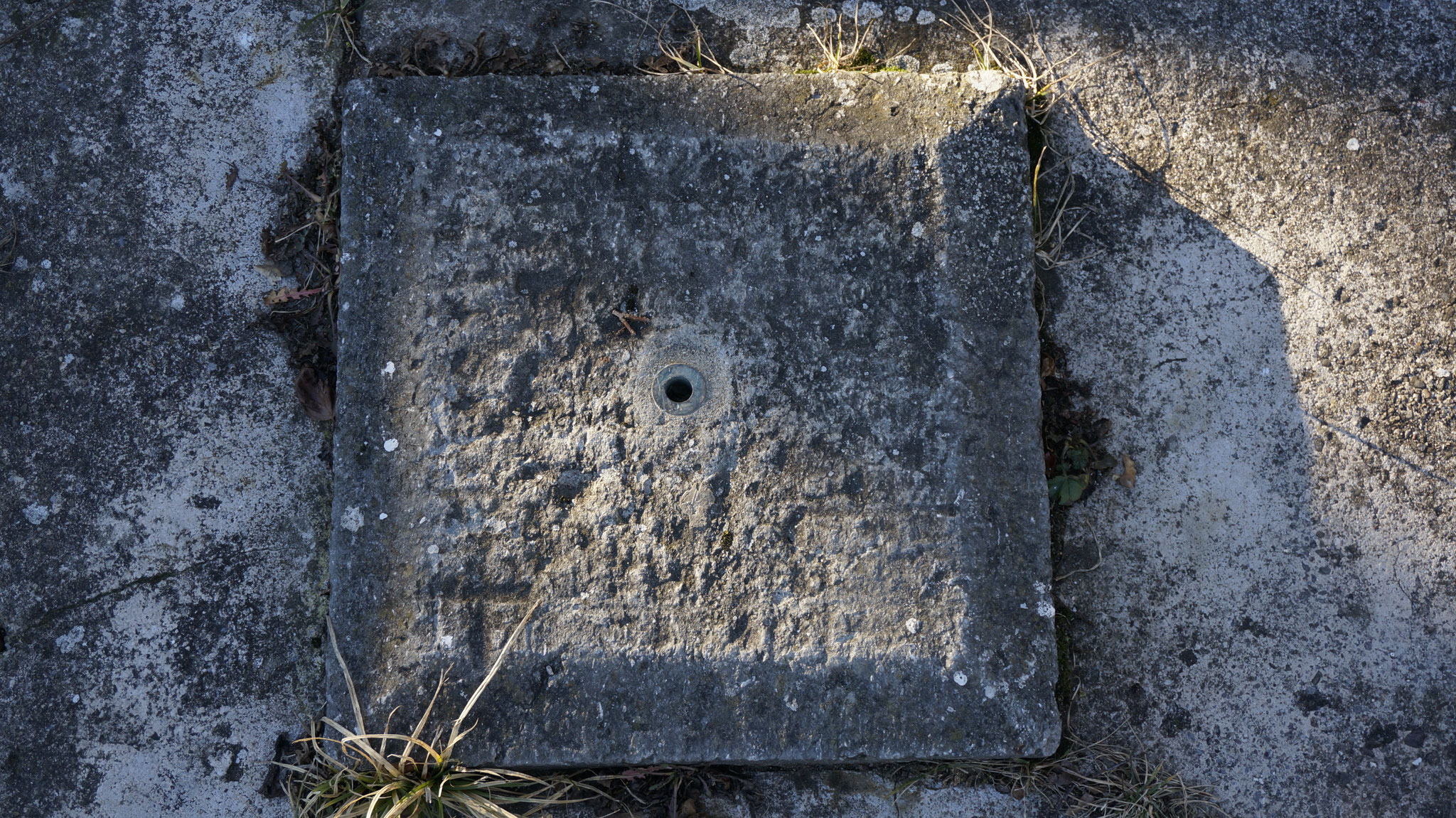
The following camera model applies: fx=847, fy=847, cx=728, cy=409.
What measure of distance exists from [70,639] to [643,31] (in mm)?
2270

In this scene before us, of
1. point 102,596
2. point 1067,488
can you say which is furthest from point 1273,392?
point 102,596

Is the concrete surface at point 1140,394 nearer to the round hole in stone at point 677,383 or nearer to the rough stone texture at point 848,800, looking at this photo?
the rough stone texture at point 848,800

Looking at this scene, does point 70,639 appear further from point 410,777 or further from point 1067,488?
point 1067,488

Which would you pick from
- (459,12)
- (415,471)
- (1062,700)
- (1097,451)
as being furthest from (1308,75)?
(415,471)

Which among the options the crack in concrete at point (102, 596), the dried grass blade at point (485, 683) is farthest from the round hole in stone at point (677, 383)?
the crack in concrete at point (102, 596)

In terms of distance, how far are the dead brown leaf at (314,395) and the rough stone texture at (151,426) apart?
5cm

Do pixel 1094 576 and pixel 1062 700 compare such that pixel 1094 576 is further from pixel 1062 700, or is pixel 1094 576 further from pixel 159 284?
pixel 159 284

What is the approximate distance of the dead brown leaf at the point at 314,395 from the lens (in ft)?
7.56

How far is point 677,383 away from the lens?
208 centimetres

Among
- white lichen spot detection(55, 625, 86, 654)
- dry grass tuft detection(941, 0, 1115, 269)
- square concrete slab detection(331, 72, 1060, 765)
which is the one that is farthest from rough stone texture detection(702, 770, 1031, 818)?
white lichen spot detection(55, 625, 86, 654)

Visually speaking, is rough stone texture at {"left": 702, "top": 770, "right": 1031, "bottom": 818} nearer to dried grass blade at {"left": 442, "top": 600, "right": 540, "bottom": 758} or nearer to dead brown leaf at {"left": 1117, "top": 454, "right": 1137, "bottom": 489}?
dried grass blade at {"left": 442, "top": 600, "right": 540, "bottom": 758}

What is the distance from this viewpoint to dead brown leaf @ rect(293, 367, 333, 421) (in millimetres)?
2305

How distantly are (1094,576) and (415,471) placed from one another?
178cm

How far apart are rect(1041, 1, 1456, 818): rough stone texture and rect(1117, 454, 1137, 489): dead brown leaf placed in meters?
0.02
